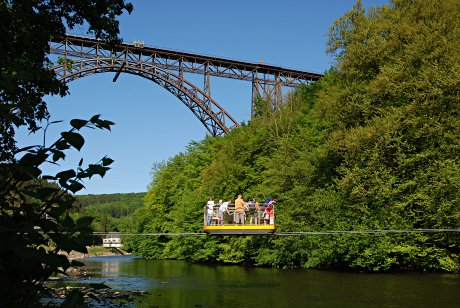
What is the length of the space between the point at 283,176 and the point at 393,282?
12.5 metres

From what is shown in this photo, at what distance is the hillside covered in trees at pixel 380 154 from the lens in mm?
25422

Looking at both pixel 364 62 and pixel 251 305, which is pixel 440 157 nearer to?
pixel 364 62

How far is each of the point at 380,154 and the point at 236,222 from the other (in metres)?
9.38

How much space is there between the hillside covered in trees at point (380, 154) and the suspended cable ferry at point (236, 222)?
6820mm

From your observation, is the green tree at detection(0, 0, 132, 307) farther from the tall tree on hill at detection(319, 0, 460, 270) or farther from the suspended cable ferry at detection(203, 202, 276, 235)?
the tall tree on hill at detection(319, 0, 460, 270)

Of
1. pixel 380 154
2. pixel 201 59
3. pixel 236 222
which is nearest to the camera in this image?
pixel 236 222

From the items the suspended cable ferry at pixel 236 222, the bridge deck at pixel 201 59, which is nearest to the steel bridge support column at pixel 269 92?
the bridge deck at pixel 201 59

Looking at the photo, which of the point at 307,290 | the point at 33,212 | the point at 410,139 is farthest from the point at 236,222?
the point at 33,212

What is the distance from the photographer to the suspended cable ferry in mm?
20078

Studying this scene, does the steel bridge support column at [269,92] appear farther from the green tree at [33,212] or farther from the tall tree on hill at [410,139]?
the green tree at [33,212]

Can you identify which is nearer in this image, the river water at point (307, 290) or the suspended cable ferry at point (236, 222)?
the river water at point (307, 290)

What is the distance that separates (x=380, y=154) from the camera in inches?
1037

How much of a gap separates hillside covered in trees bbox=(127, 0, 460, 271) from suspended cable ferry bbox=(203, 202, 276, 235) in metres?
6.82

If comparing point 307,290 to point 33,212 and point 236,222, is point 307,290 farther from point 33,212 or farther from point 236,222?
point 33,212
